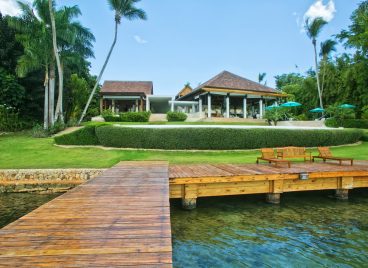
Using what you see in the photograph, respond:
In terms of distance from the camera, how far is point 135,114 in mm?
28281

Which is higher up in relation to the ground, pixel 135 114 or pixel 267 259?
pixel 135 114

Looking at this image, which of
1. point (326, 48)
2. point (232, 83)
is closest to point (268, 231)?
point (232, 83)

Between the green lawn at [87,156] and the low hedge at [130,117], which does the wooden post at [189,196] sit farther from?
the low hedge at [130,117]

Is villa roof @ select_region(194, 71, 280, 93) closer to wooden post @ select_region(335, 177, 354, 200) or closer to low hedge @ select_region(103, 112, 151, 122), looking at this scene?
low hedge @ select_region(103, 112, 151, 122)

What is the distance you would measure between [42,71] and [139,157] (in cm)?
2077

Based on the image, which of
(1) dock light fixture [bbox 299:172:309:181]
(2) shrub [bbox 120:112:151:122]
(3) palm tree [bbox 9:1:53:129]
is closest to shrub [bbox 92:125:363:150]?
(1) dock light fixture [bbox 299:172:309:181]

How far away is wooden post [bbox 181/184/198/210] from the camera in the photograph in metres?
7.62

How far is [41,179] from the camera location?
36.7 ft

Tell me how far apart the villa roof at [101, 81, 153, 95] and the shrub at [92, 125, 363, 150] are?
829 inches

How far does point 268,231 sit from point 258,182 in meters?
2.20

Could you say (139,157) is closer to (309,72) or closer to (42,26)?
(42,26)

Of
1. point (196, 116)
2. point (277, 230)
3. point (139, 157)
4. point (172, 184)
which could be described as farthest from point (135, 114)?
point (277, 230)

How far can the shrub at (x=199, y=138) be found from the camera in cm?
1611

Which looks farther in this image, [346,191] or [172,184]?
[346,191]
